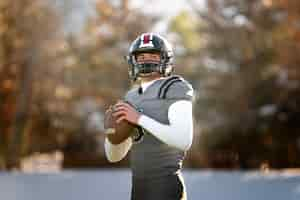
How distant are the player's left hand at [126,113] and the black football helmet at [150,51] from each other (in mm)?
123

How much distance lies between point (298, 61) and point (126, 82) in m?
3.11

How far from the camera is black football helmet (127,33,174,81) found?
64.1 inches

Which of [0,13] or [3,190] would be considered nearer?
[3,190]

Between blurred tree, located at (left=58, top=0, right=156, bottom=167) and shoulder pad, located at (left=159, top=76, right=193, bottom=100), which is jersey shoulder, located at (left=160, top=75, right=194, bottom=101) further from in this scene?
blurred tree, located at (left=58, top=0, right=156, bottom=167)

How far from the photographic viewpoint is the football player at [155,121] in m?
1.53

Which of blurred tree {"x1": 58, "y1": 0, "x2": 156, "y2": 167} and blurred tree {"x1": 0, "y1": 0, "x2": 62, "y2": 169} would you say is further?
blurred tree {"x1": 58, "y1": 0, "x2": 156, "y2": 167}

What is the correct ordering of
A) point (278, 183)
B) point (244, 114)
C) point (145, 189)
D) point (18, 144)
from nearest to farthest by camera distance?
point (145, 189) → point (278, 183) → point (18, 144) → point (244, 114)

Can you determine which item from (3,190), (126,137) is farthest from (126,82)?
(126,137)

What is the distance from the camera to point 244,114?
13.5 metres

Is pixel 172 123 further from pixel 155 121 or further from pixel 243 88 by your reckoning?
pixel 243 88

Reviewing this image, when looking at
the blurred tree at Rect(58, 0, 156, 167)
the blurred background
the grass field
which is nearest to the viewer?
the grass field

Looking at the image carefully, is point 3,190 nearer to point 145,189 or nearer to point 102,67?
point 145,189

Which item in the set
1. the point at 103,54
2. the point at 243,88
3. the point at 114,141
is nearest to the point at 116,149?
the point at 114,141

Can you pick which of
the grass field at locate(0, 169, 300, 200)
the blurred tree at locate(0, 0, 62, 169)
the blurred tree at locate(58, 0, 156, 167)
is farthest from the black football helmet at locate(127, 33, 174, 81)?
the blurred tree at locate(58, 0, 156, 167)
